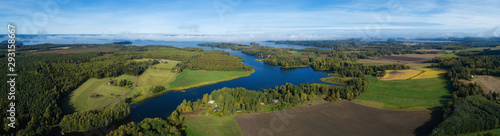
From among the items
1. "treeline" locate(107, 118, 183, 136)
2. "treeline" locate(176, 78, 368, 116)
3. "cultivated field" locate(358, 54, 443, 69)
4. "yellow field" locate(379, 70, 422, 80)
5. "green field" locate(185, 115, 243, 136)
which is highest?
"cultivated field" locate(358, 54, 443, 69)

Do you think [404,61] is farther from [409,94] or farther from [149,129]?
[149,129]

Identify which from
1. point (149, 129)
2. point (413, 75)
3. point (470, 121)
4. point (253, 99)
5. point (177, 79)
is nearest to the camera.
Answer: point (470, 121)

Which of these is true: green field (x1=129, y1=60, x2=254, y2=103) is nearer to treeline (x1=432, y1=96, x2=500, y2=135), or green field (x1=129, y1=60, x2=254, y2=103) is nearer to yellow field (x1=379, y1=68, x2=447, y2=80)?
yellow field (x1=379, y1=68, x2=447, y2=80)

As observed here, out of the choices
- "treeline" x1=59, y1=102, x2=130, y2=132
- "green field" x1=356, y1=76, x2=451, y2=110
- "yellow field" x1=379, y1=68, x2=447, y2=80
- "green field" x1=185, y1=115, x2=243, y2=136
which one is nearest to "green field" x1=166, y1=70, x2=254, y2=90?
"treeline" x1=59, y1=102, x2=130, y2=132

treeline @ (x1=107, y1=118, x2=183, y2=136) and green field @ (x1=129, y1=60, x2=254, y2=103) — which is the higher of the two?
green field @ (x1=129, y1=60, x2=254, y2=103)

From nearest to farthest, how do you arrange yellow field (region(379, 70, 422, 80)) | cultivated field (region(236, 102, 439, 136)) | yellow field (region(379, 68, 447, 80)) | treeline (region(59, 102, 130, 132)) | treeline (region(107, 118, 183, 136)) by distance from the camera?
treeline (region(107, 118, 183, 136)), cultivated field (region(236, 102, 439, 136)), treeline (region(59, 102, 130, 132)), yellow field (region(379, 68, 447, 80)), yellow field (region(379, 70, 422, 80))

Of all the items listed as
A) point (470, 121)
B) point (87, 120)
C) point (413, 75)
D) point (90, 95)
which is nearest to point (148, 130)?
point (87, 120)

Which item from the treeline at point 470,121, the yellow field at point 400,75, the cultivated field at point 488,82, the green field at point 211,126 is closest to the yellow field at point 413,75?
the yellow field at point 400,75

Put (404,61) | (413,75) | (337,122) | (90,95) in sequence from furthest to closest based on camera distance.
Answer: (404,61)
(413,75)
(90,95)
(337,122)
